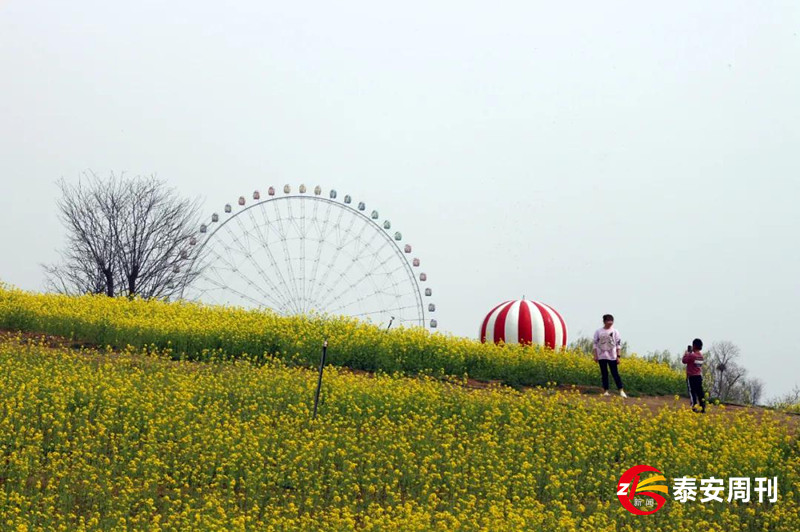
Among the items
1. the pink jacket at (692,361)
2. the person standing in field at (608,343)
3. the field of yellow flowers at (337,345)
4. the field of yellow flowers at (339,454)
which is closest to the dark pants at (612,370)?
the person standing in field at (608,343)

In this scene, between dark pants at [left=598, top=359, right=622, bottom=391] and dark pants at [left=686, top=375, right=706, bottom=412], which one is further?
dark pants at [left=598, top=359, right=622, bottom=391]

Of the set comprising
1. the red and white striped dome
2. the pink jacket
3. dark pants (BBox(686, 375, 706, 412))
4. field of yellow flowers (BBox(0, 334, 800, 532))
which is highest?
the red and white striped dome

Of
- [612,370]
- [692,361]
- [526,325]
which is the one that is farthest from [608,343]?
[526,325]

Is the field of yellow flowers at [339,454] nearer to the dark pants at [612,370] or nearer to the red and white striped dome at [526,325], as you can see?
the dark pants at [612,370]

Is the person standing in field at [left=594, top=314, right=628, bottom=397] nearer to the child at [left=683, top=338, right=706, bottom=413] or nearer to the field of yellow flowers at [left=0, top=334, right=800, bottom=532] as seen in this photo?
the field of yellow flowers at [left=0, top=334, right=800, bottom=532]

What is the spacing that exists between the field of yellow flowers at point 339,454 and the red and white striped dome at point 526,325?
7321 millimetres

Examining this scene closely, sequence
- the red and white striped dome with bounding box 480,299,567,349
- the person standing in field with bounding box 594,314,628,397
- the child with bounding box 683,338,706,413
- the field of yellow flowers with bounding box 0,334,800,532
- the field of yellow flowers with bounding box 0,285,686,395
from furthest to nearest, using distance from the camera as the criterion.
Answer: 1. the red and white striped dome with bounding box 480,299,567,349
2. the field of yellow flowers with bounding box 0,285,686,395
3. the person standing in field with bounding box 594,314,628,397
4. the child with bounding box 683,338,706,413
5. the field of yellow flowers with bounding box 0,334,800,532

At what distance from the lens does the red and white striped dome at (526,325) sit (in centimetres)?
2691

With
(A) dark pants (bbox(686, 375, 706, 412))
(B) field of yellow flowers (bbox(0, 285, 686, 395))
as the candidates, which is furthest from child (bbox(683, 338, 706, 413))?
(B) field of yellow flowers (bbox(0, 285, 686, 395))

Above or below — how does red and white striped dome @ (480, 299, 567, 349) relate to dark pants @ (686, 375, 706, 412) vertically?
above

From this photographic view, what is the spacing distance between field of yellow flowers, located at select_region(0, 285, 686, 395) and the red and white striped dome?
7.38 ft

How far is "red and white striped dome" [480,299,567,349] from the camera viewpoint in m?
26.9

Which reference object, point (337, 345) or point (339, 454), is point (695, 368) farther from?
point (339, 454)

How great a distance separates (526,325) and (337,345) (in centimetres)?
642
